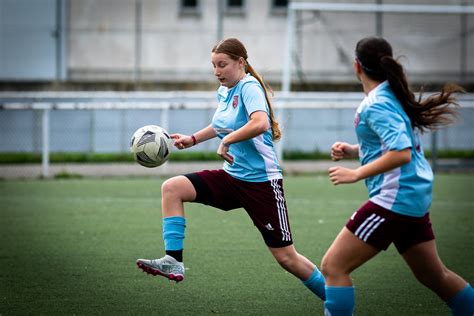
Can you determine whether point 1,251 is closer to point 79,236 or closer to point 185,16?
point 79,236

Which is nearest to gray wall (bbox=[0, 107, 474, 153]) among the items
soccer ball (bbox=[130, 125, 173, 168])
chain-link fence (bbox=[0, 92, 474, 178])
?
chain-link fence (bbox=[0, 92, 474, 178])

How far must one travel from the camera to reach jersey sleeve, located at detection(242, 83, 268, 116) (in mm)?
5664

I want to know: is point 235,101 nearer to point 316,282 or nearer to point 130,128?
point 316,282

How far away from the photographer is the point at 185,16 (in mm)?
27688

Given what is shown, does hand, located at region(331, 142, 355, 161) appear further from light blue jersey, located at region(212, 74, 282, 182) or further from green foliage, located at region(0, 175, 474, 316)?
green foliage, located at region(0, 175, 474, 316)

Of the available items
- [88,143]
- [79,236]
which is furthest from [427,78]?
[79,236]

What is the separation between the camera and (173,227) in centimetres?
584

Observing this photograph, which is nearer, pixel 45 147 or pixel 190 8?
pixel 45 147

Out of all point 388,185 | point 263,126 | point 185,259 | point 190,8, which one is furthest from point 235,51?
point 190,8

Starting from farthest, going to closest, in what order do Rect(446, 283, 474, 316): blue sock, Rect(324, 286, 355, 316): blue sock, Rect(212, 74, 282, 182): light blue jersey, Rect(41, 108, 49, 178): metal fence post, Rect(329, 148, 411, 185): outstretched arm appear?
Rect(41, 108, 49, 178): metal fence post → Rect(212, 74, 282, 182): light blue jersey → Rect(446, 283, 474, 316): blue sock → Rect(324, 286, 355, 316): blue sock → Rect(329, 148, 411, 185): outstretched arm

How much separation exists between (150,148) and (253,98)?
1085 millimetres

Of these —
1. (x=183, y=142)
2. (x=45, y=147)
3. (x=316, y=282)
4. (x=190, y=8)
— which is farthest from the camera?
(x=190, y=8)

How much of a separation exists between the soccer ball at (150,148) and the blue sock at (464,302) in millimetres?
2570

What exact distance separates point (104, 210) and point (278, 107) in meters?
6.71
